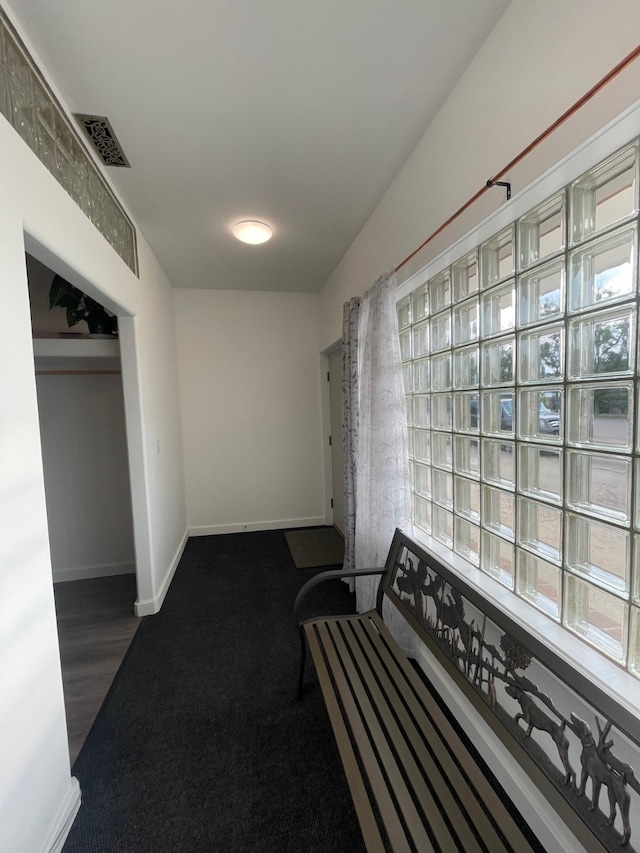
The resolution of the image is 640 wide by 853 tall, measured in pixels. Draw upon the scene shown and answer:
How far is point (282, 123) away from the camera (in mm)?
1562

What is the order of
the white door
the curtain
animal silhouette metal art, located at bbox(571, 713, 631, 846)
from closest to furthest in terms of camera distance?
animal silhouette metal art, located at bbox(571, 713, 631, 846) < the curtain < the white door

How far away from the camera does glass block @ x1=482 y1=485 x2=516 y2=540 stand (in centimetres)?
132

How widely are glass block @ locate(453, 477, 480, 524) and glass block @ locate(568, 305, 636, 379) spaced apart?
629 mm

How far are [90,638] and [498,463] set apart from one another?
8.23ft

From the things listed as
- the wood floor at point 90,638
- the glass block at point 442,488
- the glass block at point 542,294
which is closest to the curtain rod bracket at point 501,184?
the glass block at point 542,294

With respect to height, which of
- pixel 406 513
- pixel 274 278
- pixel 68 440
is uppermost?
pixel 274 278

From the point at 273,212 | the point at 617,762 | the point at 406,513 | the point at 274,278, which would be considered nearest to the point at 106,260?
the point at 273,212

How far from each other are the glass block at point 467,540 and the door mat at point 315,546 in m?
1.64

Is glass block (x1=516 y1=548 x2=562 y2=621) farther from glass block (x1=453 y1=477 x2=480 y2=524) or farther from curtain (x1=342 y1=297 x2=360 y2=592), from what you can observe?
curtain (x1=342 y1=297 x2=360 y2=592)

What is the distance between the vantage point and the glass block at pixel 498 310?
126 cm

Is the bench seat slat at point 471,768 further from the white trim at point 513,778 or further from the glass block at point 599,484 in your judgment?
the glass block at point 599,484

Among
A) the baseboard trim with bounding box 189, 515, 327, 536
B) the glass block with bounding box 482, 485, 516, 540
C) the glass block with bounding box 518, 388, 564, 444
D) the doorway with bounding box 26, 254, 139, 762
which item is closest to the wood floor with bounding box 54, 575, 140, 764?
the doorway with bounding box 26, 254, 139, 762

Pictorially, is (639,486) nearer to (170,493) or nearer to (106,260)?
(106,260)

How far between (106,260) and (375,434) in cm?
166
